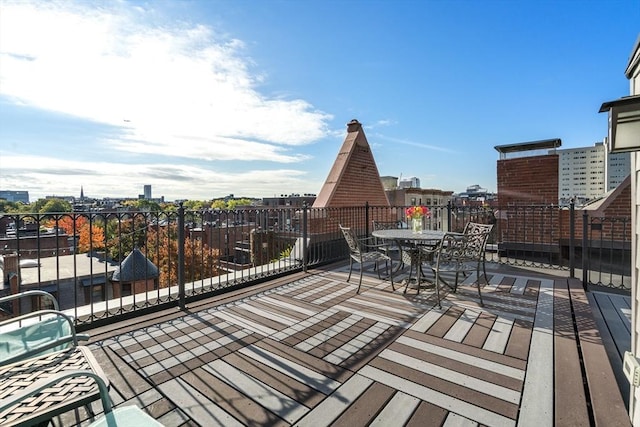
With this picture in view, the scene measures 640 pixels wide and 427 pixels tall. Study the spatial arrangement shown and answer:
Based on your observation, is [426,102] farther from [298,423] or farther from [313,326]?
[298,423]

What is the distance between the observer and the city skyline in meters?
4.36

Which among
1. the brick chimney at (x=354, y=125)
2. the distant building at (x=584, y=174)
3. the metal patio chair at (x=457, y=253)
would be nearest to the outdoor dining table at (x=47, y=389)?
the metal patio chair at (x=457, y=253)

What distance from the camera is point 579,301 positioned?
3.46m

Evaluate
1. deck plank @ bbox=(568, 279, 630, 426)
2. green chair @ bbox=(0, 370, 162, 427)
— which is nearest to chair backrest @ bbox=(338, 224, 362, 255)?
deck plank @ bbox=(568, 279, 630, 426)

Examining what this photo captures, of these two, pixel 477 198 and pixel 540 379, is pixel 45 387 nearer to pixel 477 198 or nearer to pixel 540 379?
pixel 540 379

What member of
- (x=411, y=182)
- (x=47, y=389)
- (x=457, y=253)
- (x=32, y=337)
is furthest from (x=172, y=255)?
(x=47, y=389)

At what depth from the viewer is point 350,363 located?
7.06ft

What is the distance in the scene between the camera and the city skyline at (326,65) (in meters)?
4.36

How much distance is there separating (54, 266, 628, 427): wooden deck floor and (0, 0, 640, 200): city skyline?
2.30 meters

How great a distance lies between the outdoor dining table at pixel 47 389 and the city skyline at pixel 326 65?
405cm

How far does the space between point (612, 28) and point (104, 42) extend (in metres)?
9.18

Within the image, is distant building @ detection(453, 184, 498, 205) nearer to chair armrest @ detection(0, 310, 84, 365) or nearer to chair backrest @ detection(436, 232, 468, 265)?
chair backrest @ detection(436, 232, 468, 265)

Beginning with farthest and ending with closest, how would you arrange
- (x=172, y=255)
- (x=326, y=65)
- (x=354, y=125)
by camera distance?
(x=172, y=255) < (x=354, y=125) < (x=326, y=65)

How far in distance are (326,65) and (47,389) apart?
771cm
